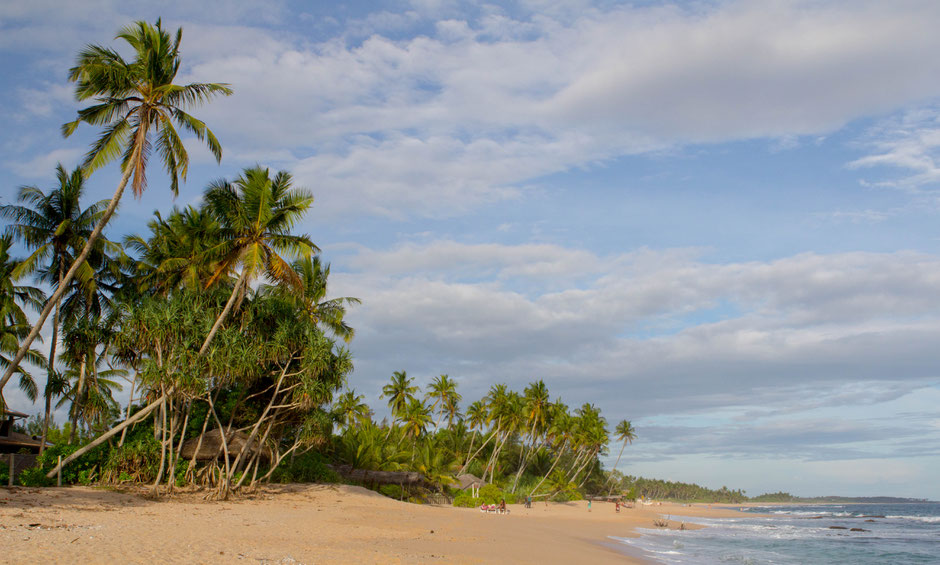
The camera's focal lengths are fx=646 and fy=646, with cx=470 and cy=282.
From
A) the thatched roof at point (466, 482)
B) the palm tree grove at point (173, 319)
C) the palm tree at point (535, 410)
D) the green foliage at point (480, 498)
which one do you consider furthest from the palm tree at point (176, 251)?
the palm tree at point (535, 410)

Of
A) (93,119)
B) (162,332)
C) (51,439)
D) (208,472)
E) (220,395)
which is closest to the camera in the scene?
(93,119)

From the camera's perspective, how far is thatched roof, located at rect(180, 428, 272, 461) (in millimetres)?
25250

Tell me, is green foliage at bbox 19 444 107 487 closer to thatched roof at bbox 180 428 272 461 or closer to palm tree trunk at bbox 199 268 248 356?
thatched roof at bbox 180 428 272 461

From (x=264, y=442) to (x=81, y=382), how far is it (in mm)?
7421

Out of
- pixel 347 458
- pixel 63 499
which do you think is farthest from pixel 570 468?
pixel 63 499

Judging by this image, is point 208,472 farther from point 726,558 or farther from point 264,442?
point 726,558

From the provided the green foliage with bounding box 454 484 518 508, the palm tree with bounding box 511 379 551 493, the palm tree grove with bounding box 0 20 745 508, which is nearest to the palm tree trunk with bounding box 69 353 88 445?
the palm tree grove with bounding box 0 20 745 508

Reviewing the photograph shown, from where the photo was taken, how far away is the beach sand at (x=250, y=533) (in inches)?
435

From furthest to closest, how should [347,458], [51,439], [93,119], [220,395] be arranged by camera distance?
[51,439] → [347,458] → [220,395] → [93,119]

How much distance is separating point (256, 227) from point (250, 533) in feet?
38.5

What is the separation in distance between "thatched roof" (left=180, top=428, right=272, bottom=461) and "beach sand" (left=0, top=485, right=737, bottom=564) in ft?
6.92

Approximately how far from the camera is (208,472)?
81.2 ft

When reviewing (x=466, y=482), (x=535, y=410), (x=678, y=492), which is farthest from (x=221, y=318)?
(x=678, y=492)

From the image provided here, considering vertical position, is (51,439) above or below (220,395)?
below
